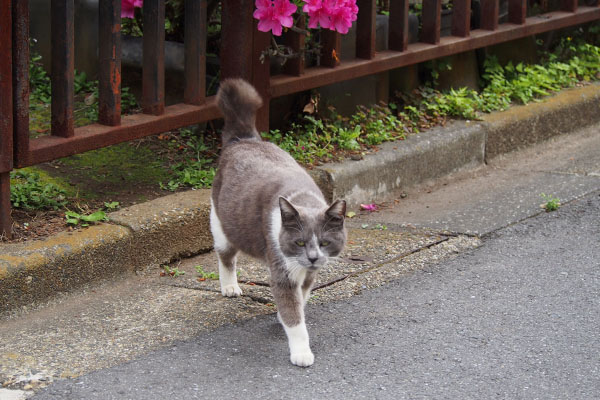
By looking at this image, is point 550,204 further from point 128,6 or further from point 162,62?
point 128,6

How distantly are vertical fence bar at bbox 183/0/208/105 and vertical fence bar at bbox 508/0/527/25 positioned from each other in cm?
297

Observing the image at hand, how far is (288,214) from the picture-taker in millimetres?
3510

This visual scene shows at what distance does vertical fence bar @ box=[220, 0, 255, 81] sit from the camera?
5.01 m

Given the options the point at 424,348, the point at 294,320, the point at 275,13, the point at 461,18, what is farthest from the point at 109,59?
the point at 461,18

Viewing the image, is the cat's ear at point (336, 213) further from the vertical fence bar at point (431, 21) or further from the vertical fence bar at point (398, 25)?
the vertical fence bar at point (431, 21)

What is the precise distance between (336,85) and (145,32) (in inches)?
64.8

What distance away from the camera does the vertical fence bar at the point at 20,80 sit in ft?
13.0

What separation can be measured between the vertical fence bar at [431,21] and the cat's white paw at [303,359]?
338cm

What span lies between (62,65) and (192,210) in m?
0.95

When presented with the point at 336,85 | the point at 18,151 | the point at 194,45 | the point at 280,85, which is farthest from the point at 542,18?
the point at 18,151

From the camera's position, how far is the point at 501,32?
670 cm

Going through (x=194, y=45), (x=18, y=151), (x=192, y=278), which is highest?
(x=194, y=45)

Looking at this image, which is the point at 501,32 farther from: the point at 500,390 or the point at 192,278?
the point at 500,390

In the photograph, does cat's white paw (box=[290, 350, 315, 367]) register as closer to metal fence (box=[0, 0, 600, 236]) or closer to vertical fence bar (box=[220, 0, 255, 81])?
metal fence (box=[0, 0, 600, 236])
